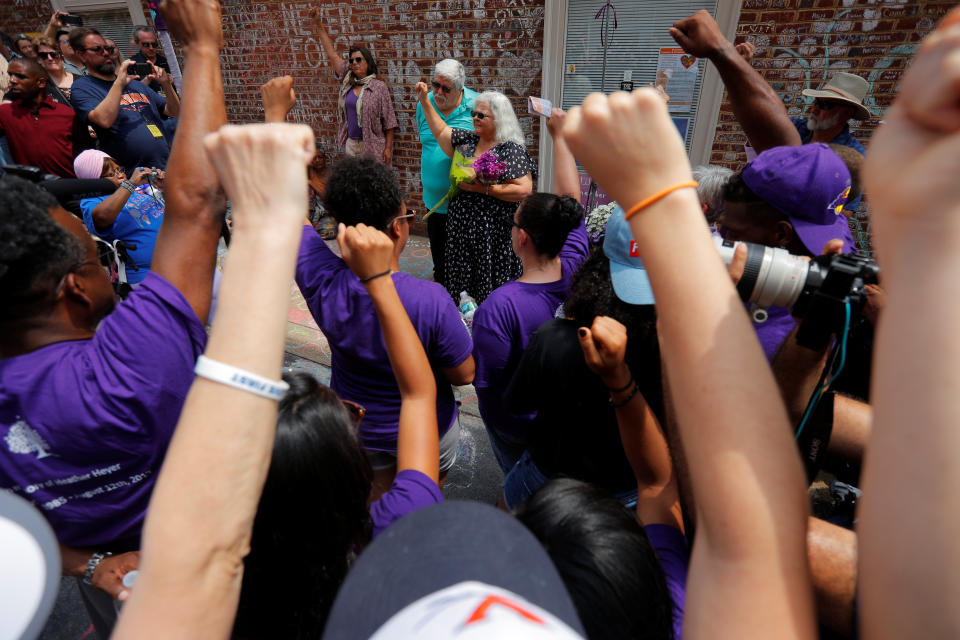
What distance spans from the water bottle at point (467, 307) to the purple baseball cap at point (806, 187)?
8.15 feet

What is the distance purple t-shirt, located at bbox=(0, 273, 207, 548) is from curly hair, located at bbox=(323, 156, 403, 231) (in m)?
0.93

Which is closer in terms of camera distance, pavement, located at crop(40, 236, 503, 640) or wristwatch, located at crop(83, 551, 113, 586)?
wristwatch, located at crop(83, 551, 113, 586)

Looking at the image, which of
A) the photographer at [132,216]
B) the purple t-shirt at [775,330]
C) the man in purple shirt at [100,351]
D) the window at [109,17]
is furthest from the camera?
the window at [109,17]

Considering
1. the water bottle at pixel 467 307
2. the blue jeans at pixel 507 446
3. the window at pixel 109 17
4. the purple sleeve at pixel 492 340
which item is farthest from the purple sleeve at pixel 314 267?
the window at pixel 109 17

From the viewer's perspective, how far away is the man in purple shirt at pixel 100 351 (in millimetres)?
961

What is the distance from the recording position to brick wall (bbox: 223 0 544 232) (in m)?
4.53

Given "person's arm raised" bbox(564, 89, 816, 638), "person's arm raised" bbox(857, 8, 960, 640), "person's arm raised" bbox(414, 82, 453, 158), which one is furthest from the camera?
"person's arm raised" bbox(414, 82, 453, 158)

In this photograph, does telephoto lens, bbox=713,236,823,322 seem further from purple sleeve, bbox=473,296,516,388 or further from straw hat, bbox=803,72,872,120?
straw hat, bbox=803,72,872,120

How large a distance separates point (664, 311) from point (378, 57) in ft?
18.1

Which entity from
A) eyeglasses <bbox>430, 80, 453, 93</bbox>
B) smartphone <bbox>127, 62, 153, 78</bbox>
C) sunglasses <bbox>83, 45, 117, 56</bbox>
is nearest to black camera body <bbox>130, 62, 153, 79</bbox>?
smartphone <bbox>127, 62, 153, 78</bbox>

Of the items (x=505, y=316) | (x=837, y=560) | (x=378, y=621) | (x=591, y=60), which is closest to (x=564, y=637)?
(x=378, y=621)

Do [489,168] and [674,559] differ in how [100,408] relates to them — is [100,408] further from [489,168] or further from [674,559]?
[489,168]

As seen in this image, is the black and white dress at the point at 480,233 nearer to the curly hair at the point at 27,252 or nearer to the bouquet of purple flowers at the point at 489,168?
the bouquet of purple flowers at the point at 489,168

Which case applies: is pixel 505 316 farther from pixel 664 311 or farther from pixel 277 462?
pixel 664 311
